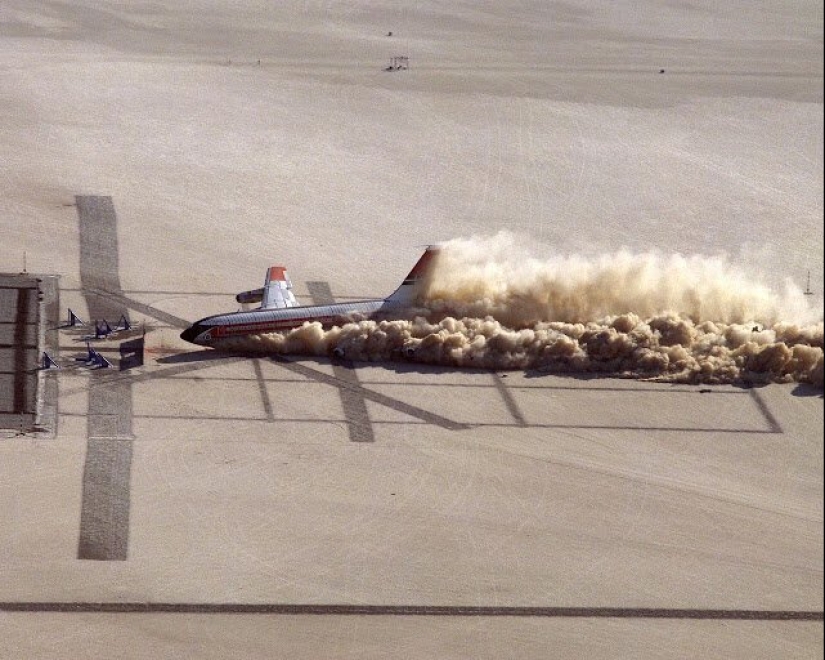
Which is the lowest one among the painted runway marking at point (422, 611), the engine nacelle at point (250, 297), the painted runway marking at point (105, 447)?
the painted runway marking at point (422, 611)

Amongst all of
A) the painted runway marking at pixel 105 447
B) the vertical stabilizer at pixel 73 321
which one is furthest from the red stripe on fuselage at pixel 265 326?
the vertical stabilizer at pixel 73 321

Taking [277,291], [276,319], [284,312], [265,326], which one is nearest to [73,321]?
[265,326]

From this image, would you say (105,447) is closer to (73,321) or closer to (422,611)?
(73,321)

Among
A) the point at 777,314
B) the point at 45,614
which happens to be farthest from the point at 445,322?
the point at 45,614

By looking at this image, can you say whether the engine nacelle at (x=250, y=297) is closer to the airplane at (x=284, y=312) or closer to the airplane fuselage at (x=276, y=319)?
the airplane at (x=284, y=312)

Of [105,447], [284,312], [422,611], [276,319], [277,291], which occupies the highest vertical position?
[277,291]

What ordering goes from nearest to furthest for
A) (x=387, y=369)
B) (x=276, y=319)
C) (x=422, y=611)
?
(x=422, y=611) < (x=387, y=369) < (x=276, y=319)

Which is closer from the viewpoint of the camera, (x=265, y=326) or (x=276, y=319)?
(x=265, y=326)
